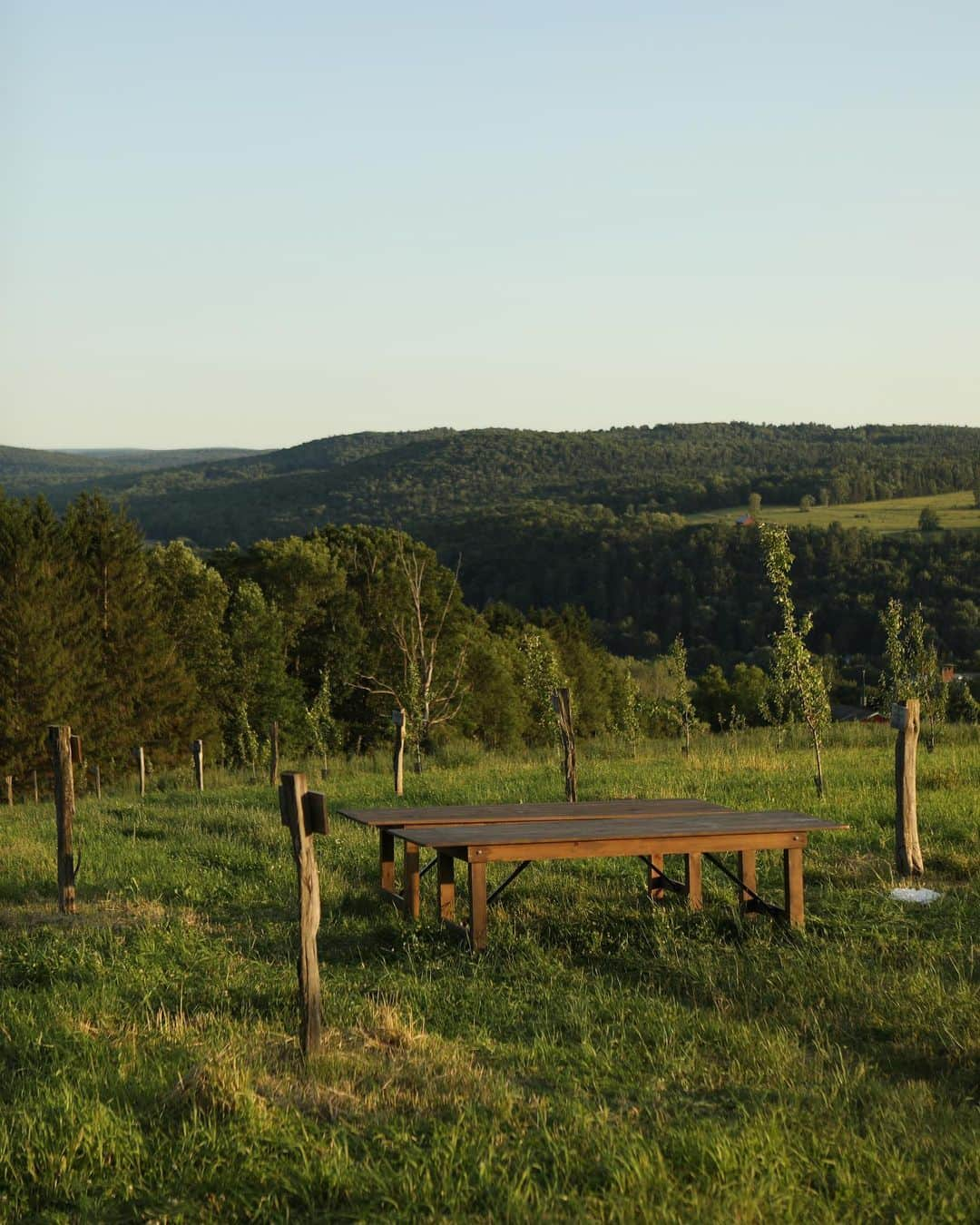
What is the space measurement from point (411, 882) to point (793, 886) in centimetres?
264

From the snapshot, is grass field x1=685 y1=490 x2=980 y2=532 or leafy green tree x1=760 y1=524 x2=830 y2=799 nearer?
leafy green tree x1=760 y1=524 x2=830 y2=799

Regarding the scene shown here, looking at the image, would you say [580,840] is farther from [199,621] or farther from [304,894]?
[199,621]

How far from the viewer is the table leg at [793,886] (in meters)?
A: 8.54

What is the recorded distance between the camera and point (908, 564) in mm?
78875

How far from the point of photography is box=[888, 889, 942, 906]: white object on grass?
904 cm

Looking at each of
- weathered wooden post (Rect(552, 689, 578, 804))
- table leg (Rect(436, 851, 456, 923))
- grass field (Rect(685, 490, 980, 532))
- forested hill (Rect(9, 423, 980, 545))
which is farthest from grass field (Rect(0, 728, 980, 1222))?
forested hill (Rect(9, 423, 980, 545))

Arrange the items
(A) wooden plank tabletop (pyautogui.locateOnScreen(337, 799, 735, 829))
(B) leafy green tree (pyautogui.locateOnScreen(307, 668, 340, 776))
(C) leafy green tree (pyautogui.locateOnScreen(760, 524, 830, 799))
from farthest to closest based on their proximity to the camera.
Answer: (B) leafy green tree (pyautogui.locateOnScreen(307, 668, 340, 776))
(C) leafy green tree (pyautogui.locateOnScreen(760, 524, 830, 799))
(A) wooden plank tabletop (pyautogui.locateOnScreen(337, 799, 735, 829))

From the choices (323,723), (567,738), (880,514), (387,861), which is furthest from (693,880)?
(880,514)

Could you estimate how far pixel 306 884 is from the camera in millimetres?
6043

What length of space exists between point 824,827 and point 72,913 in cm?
536

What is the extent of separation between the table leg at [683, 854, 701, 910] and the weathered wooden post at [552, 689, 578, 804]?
476cm

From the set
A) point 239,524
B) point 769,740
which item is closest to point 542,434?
point 239,524

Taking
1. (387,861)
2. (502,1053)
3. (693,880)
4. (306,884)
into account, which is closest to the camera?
(502,1053)

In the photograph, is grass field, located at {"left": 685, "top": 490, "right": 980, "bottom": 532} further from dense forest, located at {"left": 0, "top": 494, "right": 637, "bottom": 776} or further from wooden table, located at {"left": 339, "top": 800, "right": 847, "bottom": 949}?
wooden table, located at {"left": 339, "top": 800, "right": 847, "bottom": 949}
